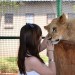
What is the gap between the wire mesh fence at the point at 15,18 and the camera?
4.93m

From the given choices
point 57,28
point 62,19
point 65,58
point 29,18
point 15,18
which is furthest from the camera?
point 15,18

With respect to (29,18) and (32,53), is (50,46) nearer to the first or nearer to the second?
(32,53)

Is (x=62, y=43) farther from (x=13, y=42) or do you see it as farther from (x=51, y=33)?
(x=13, y=42)

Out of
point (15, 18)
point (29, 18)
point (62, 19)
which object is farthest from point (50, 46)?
point (15, 18)

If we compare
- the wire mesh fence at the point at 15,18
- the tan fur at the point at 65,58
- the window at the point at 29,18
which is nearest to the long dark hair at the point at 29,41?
the tan fur at the point at 65,58

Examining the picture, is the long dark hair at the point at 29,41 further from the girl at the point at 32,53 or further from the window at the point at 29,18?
the window at the point at 29,18

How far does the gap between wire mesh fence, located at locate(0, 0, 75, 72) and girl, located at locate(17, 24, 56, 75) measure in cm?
254

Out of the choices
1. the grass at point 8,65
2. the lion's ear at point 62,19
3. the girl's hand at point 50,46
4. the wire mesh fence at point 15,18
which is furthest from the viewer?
the grass at point 8,65

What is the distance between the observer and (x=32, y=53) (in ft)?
7.22

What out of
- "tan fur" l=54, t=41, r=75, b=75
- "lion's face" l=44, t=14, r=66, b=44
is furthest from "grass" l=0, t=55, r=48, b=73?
"tan fur" l=54, t=41, r=75, b=75

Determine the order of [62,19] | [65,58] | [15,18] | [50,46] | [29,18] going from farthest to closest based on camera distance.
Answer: [15,18], [29,18], [62,19], [50,46], [65,58]

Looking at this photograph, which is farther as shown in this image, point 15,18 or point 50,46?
point 15,18

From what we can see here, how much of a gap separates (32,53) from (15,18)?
3333 millimetres

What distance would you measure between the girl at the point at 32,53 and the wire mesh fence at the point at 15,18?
100 inches
